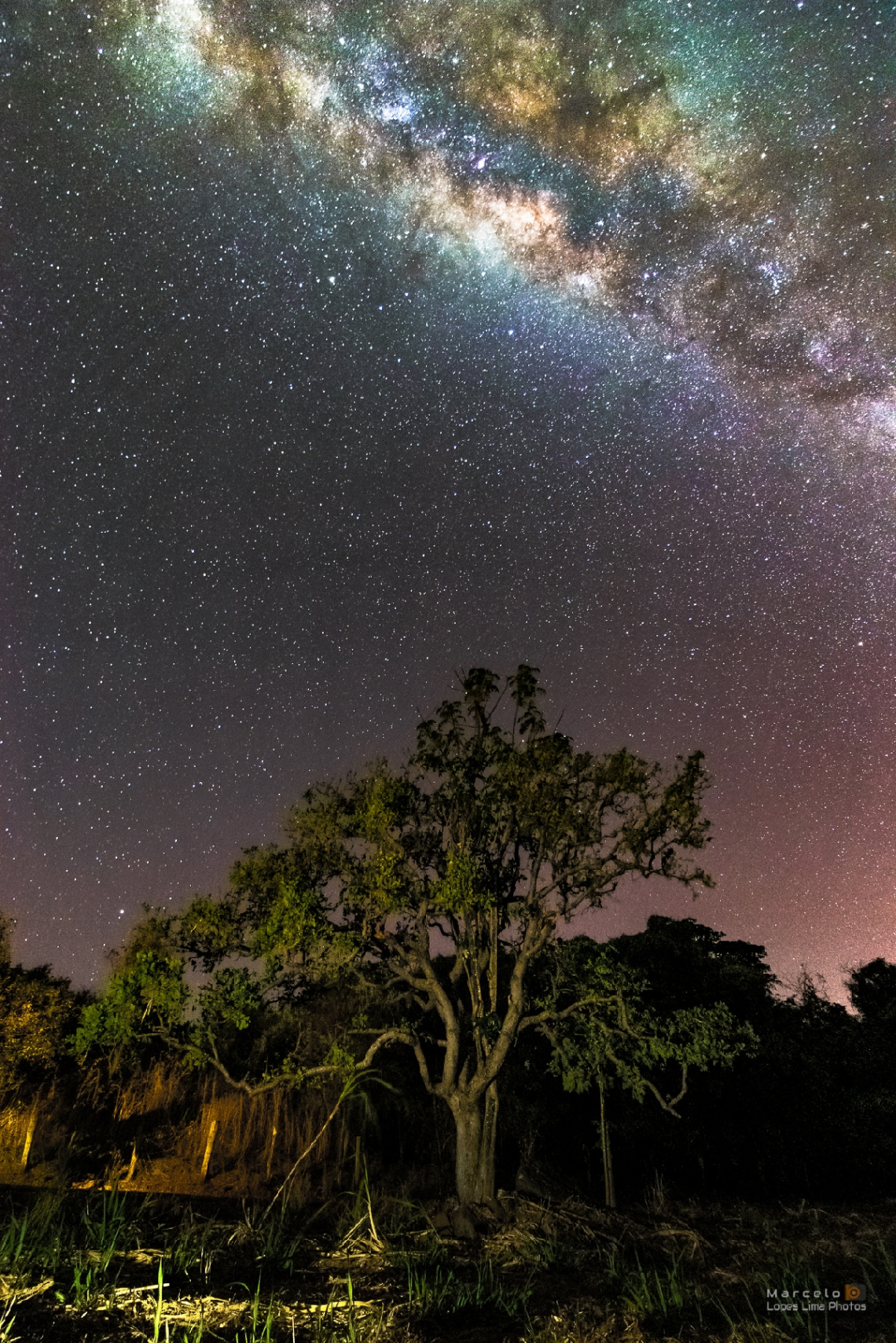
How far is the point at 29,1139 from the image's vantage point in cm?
2014

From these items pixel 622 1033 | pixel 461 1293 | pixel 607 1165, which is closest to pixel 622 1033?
pixel 622 1033

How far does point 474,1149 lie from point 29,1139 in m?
13.1

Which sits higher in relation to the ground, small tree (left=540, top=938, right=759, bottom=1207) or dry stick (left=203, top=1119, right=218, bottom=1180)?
small tree (left=540, top=938, right=759, bottom=1207)

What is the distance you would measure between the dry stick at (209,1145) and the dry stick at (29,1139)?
4407 mm

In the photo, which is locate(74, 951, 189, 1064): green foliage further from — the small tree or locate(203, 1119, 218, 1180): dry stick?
locate(203, 1119, 218, 1180): dry stick

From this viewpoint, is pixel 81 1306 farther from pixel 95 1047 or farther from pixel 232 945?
pixel 95 1047

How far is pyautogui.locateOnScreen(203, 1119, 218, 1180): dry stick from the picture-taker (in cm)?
2084

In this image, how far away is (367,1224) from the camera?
29.7ft

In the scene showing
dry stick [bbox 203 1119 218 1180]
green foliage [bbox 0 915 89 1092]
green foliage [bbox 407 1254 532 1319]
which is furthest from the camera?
green foliage [bbox 0 915 89 1092]

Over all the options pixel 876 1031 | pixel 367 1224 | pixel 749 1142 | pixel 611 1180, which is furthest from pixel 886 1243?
pixel 876 1031

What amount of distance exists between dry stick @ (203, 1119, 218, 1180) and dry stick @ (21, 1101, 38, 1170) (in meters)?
4.41

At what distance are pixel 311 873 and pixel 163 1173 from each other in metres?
12.3

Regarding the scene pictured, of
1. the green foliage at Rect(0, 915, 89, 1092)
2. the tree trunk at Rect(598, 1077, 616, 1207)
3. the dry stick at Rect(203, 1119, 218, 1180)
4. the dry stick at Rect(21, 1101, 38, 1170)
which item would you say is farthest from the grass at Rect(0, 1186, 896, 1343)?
the green foliage at Rect(0, 915, 89, 1092)

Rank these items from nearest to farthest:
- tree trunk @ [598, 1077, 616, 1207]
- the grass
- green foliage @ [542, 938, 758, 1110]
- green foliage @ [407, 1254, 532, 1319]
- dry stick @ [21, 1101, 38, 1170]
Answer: the grass, green foliage @ [407, 1254, 532, 1319], green foliage @ [542, 938, 758, 1110], tree trunk @ [598, 1077, 616, 1207], dry stick @ [21, 1101, 38, 1170]
